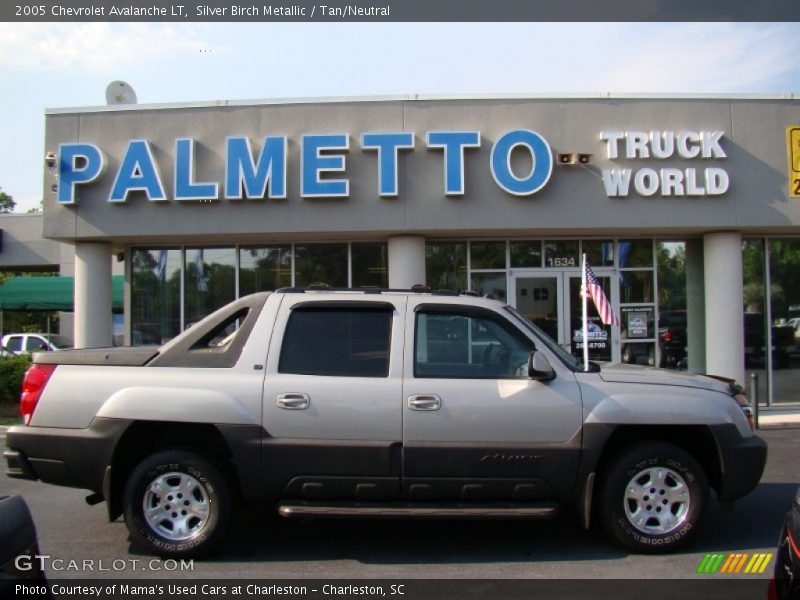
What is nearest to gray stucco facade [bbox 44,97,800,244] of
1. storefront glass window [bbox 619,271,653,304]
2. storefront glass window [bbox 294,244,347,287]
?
storefront glass window [bbox 294,244,347,287]

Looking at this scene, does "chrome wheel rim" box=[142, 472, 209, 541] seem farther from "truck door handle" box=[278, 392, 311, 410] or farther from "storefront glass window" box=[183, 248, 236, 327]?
"storefront glass window" box=[183, 248, 236, 327]

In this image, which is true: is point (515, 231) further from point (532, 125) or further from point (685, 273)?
point (685, 273)

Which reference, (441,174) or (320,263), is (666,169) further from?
(320,263)

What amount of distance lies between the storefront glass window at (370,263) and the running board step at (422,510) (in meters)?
8.41

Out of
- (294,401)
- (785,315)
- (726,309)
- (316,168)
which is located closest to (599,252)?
(726,309)

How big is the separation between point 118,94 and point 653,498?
40.6ft

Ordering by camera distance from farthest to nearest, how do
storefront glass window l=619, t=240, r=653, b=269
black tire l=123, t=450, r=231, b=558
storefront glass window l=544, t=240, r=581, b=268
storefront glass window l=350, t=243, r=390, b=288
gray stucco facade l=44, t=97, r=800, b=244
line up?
storefront glass window l=619, t=240, r=653, b=269 → storefront glass window l=350, t=243, r=390, b=288 → storefront glass window l=544, t=240, r=581, b=268 → gray stucco facade l=44, t=97, r=800, b=244 → black tire l=123, t=450, r=231, b=558

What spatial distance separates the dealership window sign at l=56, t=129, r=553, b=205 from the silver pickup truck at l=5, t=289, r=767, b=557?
7.05m

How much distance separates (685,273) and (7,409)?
1360 centimetres

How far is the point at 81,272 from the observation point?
41.3 feet

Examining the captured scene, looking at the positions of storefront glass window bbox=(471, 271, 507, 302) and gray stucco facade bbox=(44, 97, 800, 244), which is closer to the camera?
gray stucco facade bbox=(44, 97, 800, 244)

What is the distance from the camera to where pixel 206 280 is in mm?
13352

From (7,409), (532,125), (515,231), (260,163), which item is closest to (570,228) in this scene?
(515,231)

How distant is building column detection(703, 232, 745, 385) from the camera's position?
1226 cm
